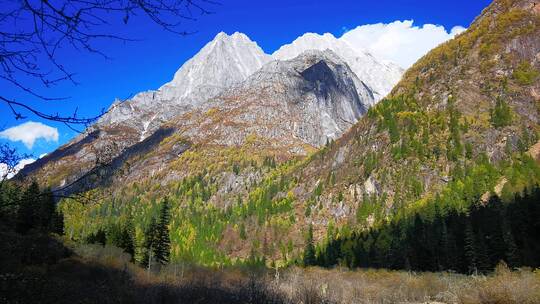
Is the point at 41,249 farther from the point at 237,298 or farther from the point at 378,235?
the point at 378,235

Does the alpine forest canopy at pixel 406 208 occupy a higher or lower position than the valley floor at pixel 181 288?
higher

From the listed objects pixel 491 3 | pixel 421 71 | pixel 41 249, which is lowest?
pixel 41 249

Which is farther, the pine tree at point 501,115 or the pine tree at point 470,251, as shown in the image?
the pine tree at point 501,115

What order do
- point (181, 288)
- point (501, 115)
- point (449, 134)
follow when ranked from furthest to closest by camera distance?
point (449, 134) → point (501, 115) → point (181, 288)

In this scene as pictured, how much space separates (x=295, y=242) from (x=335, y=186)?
26.8 m

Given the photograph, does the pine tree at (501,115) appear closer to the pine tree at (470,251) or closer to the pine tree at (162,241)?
the pine tree at (470,251)

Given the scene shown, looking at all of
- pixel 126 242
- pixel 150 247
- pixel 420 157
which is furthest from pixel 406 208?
pixel 126 242

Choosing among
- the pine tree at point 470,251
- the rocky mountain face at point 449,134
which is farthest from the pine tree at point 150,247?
the rocky mountain face at point 449,134

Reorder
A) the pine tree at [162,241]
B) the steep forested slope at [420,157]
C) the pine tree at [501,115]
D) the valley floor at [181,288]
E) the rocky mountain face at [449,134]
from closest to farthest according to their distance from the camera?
the valley floor at [181,288] < the pine tree at [162,241] < the rocky mountain face at [449,134] < the steep forested slope at [420,157] < the pine tree at [501,115]

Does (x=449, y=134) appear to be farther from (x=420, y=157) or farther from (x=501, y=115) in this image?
A: (x=501, y=115)

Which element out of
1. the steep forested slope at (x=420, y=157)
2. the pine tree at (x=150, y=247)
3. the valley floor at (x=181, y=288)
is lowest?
the valley floor at (x=181, y=288)

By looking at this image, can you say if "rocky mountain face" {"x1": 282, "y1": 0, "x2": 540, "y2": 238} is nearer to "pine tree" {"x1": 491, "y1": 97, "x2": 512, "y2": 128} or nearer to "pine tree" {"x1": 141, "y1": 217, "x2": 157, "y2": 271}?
"pine tree" {"x1": 491, "y1": 97, "x2": 512, "y2": 128}

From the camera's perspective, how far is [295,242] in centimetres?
14025

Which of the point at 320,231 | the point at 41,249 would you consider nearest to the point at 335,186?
the point at 320,231
